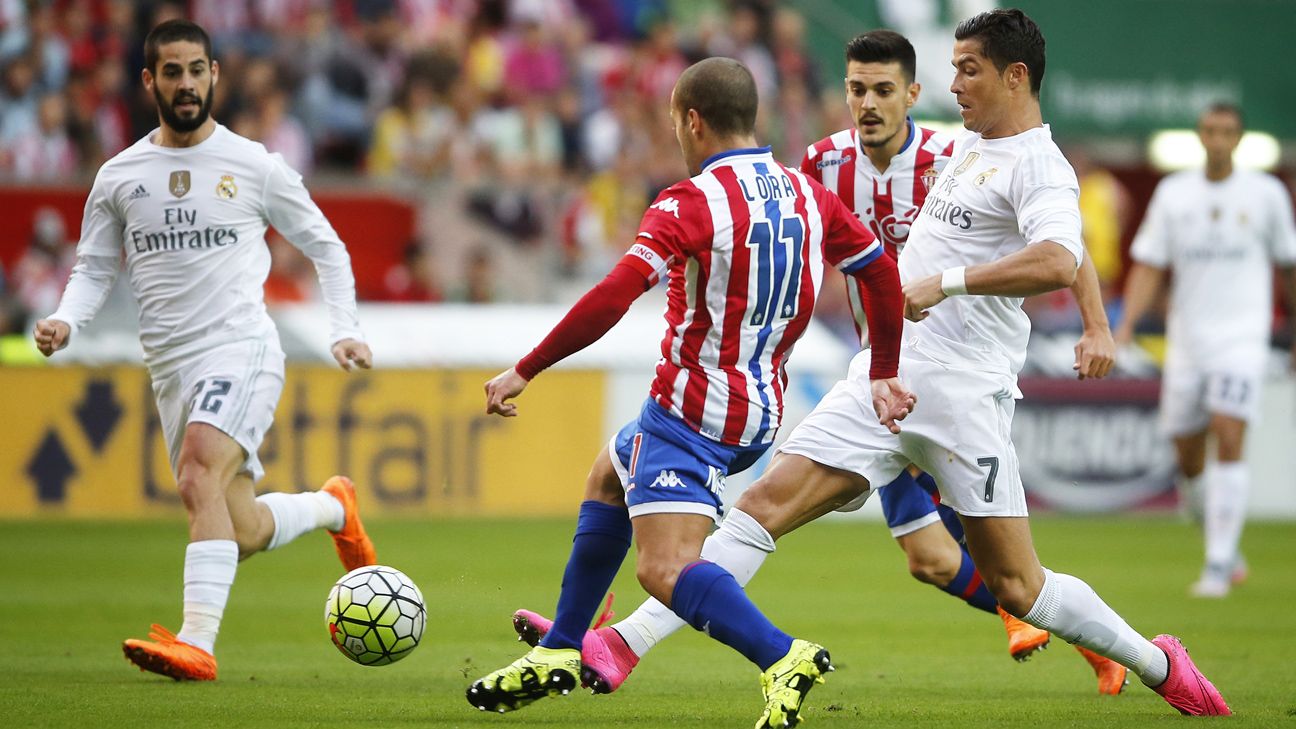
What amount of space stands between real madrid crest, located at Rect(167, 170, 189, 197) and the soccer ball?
5.90 feet

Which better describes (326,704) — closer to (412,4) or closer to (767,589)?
(767,589)

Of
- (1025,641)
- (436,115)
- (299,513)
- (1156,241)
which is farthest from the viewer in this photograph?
(436,115)

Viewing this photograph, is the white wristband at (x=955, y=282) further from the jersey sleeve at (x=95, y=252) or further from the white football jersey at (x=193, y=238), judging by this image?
the jersey sleeve at (x=95, y=252)

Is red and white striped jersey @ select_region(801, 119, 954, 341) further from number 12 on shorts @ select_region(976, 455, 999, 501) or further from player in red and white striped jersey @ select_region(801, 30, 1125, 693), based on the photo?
number 12 on shorts @ select_region(976, 455, 999, 501)

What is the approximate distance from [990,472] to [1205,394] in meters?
5.20

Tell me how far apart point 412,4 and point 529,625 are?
1300 cm

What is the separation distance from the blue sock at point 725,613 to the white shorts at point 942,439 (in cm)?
75

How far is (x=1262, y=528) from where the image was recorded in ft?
48.5

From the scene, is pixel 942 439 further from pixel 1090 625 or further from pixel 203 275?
pixel 203 275

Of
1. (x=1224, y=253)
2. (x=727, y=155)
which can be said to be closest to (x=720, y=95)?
(x=727, y=155)

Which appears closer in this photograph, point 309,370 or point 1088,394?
point 309,370

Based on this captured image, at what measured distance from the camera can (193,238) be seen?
7.00 meters

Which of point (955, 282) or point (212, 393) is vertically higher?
point (955, 282)

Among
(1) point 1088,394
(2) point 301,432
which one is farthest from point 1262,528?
(2) point 301,432
